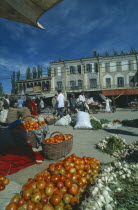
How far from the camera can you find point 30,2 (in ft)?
6.73

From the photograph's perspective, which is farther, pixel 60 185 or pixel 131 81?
pixel 131 81

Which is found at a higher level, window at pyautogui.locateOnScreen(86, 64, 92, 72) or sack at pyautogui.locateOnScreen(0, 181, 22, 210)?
window at pyautogui.locateOnScreen(86, 64, 92, 72)

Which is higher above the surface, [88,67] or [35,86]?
[88,67]

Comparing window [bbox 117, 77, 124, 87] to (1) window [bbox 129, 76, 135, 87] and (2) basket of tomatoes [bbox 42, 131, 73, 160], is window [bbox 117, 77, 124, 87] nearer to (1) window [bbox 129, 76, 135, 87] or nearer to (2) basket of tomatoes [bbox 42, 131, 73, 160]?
(1) window [bbox 129, 76, 135, 87]

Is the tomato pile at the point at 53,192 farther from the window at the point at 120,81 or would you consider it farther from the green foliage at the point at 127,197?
the window at the point at 120,81

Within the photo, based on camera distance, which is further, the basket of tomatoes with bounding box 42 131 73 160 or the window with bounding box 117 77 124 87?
the window with bounding box 117 77 124 87

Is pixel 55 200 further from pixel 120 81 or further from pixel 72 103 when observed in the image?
pixel 120 81

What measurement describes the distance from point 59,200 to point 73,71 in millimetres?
34467

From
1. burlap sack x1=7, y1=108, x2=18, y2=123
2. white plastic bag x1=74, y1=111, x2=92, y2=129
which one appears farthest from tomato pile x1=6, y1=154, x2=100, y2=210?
white plastic bag x1=74, y1=111, x2=92, y2=129

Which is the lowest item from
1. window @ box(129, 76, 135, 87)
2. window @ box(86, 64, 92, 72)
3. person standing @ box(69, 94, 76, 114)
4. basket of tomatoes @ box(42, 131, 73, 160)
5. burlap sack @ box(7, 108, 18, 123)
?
basket of tomatoes @ box(42, 131, 73, 160)

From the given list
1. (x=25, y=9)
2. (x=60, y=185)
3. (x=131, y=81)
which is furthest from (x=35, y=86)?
(x=60, y=185)

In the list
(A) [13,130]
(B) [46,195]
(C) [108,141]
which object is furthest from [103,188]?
(A) [13,130]

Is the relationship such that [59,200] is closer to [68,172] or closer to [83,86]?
[68,172]

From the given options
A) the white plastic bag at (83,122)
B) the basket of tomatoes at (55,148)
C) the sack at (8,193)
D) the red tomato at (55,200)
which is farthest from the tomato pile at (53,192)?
the white plastic bag at (83,122)
